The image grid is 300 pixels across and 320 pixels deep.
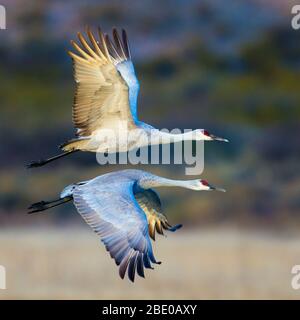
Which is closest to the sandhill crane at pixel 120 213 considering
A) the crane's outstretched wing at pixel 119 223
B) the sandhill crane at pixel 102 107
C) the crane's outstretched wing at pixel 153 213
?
the crane's outstretched wing at pixel 119 223

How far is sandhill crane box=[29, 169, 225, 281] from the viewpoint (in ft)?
40.4

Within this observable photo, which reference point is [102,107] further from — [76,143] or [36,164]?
[36,164]

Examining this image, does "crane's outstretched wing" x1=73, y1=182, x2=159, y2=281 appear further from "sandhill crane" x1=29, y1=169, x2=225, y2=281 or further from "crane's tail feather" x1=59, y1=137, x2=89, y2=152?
"crane's tail feather" x1=59, y1=137, x2=89, y2=152

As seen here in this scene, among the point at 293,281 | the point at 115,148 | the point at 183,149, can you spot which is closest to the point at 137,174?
the point at 115,148

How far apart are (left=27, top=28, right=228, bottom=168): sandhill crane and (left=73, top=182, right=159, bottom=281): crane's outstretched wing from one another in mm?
1022

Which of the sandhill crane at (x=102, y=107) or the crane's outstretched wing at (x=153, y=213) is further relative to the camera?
the crane's outstretched wing at (x=153, y=213)

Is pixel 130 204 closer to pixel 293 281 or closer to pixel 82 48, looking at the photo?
pixel 82 48

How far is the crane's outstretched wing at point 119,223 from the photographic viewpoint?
40.4 ft

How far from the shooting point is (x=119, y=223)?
41.2 feet

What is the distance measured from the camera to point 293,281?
18.5 metres

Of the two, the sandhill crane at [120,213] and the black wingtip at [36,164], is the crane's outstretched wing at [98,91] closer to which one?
the black wingtip at [36,164]

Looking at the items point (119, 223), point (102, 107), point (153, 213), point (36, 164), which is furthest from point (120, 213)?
point (36, 164)

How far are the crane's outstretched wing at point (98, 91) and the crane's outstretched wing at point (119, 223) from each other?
1.30m

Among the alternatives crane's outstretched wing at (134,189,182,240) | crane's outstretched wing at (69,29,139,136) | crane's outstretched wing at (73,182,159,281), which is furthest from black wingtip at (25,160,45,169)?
crane's outstretched wing at (73,182,159,281)
